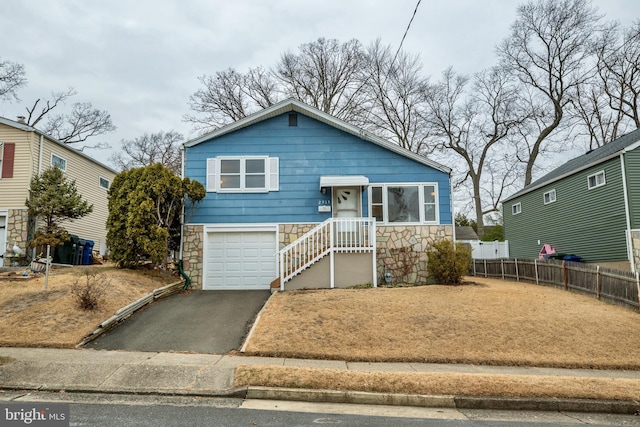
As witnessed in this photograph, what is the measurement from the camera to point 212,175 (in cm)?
1423

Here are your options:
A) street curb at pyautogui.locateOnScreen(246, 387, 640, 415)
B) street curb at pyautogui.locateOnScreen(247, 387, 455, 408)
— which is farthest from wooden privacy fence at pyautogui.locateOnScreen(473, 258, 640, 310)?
street curb at pyautogui.locateOnScreen(247, 387, 455, 408)

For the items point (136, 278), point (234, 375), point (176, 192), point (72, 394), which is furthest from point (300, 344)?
point (176, 192)

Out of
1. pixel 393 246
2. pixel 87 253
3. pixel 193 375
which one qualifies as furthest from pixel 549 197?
pixel 87 253

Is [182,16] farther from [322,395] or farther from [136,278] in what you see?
[322,395]

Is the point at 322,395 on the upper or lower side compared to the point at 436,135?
lower

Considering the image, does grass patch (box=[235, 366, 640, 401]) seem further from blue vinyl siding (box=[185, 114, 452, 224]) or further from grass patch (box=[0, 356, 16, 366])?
blue vinyl siding (box=[185, 114, 452, 224])

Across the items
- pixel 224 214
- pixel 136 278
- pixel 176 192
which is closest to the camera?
pixel 136 278

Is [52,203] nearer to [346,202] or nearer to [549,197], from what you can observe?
[346,202]

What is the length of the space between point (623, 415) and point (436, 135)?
27.0 metres

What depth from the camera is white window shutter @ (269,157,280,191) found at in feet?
46.6

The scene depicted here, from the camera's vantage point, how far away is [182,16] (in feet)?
38.8

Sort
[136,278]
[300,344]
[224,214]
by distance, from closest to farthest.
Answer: [300,344], [136,278], [224,214]

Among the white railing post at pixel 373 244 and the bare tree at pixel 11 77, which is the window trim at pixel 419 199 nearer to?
the white railing post at pixel 373 244

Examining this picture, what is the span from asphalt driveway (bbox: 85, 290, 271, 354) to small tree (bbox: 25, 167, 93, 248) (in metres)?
5.67
